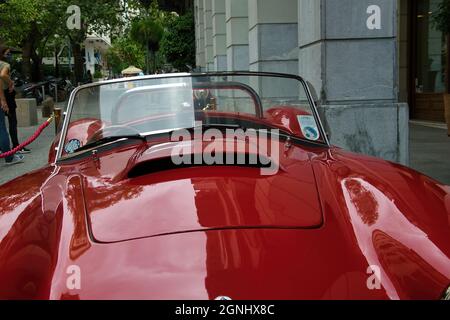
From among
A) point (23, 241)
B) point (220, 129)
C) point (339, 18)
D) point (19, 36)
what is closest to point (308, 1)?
point (339, 18)

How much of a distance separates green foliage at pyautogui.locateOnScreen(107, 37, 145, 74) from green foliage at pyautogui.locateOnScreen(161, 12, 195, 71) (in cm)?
3859

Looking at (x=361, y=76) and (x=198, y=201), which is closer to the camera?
(x=198, y=201)

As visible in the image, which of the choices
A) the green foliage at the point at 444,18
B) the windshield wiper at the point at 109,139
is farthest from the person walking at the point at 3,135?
the green foliage at the point at 444,18

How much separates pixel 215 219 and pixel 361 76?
4994mm

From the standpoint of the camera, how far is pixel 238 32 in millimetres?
12852

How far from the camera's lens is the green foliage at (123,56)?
6988 cm

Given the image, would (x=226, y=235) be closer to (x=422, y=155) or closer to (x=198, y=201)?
(x=198, y=201)

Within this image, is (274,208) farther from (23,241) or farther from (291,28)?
(291,28)

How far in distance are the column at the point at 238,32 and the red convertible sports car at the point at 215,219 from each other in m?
10.1

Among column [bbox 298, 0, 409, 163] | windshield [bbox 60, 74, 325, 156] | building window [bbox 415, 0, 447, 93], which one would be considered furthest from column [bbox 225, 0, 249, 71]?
windshield [bbox 60, 74, 325, 156]

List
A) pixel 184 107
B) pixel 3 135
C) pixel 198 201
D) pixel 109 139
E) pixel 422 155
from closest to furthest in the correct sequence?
pixel 198 201 → pixel 109 139 → pixel 184 107 → pixel 422 155 → pixel 3 135

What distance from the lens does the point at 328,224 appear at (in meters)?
1.84

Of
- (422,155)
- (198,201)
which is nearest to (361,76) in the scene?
(422,155)
